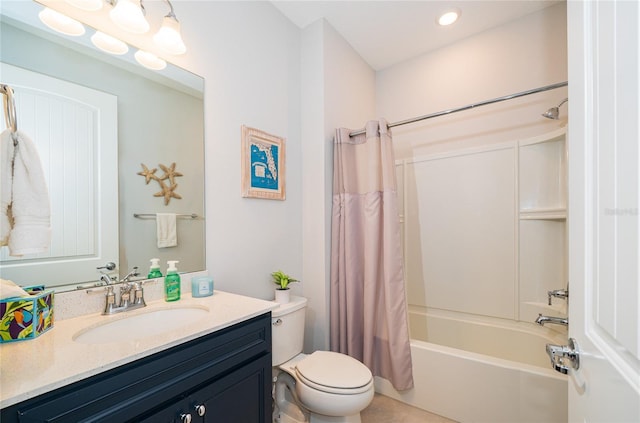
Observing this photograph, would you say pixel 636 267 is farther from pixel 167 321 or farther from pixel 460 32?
pixel 460 32

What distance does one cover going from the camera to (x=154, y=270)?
1278 millimetres

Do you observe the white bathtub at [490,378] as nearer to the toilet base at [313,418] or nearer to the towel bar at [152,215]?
the toilet base at [313,418]

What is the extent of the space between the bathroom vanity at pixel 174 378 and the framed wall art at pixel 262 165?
73 centimetres

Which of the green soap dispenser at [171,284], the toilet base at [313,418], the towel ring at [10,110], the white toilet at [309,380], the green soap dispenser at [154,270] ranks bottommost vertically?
the toilet base at [313,418]

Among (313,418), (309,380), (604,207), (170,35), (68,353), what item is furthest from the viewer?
(313,418)

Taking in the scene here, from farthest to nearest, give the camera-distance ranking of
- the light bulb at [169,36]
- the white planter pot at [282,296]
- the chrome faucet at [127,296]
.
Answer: the white planter pot at [282,296] → the light bulb at [169,36] → the chrome faucet at [127,296]

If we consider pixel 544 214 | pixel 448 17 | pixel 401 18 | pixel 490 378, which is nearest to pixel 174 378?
pixel 490 378

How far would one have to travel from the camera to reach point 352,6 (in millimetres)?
1923

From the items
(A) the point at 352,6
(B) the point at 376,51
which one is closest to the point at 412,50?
(B) the point at 376,51

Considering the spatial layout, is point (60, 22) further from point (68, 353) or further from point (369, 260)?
point (369, 260)

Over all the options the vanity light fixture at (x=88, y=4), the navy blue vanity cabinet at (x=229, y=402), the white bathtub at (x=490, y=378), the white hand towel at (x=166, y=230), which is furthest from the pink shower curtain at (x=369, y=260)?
the vanity light fixture at (x=88, y=4)

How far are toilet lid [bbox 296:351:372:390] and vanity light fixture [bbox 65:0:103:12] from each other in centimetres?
183

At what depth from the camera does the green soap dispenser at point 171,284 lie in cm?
126

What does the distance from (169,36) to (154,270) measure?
3.50ft
